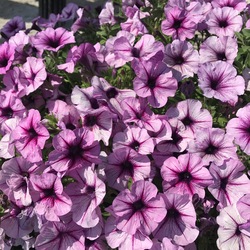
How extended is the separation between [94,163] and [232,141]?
51cm

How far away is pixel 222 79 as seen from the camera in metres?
2.04

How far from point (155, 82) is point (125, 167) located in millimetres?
350

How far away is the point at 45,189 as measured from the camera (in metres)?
1.79

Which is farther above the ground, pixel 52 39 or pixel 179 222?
pixel 52 39

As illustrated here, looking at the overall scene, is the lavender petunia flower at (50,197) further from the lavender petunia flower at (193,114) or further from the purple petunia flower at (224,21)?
the purple petunia flower at (224,21)

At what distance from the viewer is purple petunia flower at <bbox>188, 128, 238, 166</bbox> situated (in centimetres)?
187

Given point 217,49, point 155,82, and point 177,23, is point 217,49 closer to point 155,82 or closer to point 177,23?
point 177,23

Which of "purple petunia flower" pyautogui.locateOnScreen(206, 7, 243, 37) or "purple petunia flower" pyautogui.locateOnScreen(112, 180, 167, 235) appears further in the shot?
"purple petunia flower" pyautogui.locateOnScreen(206, 7, 243, 37)

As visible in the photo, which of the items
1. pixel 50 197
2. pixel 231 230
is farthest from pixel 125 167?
pixel 231 230

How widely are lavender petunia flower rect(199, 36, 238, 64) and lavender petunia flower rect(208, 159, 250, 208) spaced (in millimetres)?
497

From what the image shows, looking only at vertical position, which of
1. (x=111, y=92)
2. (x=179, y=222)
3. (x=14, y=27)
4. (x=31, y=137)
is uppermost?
(x=111, y=92)

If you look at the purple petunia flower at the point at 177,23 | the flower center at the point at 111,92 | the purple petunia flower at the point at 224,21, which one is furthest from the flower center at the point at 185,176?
the purple petunia flower at the point at 224,21

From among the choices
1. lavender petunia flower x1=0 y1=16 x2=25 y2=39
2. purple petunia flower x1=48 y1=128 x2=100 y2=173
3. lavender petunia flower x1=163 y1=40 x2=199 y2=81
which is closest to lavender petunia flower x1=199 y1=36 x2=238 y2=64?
lavender petunia flower x1=163 y1=40 x2=199 y2=81

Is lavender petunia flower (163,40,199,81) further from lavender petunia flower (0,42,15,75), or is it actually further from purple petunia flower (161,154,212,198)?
lavender petunia flower (0,42,15,75)
